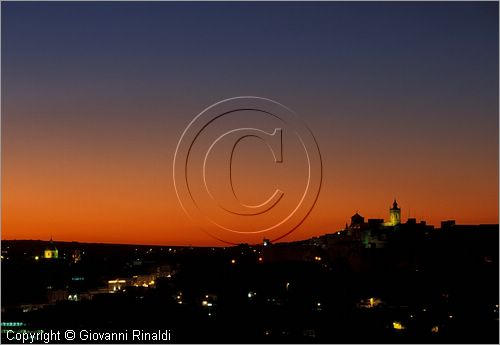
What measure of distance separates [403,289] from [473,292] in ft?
10.2

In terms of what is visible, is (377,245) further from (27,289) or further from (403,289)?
(27,289)

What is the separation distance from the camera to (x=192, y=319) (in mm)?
19641

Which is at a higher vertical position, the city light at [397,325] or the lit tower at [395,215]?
the lit tower at [395,215]

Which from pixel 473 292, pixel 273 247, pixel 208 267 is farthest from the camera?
pixel 273 247

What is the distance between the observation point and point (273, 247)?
47.2 meters

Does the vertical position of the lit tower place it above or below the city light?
above

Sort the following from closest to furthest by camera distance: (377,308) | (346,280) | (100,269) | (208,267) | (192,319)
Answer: (192,319) → (377,308) → (346,280) → (208,267) → (100,269)

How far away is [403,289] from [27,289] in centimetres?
2258

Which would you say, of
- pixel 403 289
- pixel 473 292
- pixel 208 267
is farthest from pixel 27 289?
pixel 473 292

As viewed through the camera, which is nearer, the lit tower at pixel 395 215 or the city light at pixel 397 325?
the city light at pixel 397 325

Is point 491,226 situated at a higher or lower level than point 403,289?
higher

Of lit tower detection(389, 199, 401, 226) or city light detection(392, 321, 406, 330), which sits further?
lit tower detection(389, 199, 401, 226)

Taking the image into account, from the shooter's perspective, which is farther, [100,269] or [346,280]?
[100,269]

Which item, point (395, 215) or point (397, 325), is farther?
point (395, 215)
